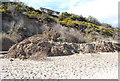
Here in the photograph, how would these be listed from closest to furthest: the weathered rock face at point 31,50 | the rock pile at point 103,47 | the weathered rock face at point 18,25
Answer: the weathered rock face at point 31,50 < the rock pile at point 103,47 < the weathered rock face at point 18,25

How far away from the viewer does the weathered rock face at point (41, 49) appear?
28.4ft

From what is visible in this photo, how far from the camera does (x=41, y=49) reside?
9.34 m

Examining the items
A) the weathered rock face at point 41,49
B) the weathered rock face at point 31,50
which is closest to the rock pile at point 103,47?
the weathered rock face at point 41,49

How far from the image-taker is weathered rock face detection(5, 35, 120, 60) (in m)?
8.65

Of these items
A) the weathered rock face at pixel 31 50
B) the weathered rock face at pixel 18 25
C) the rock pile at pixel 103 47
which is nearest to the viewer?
the weathered rock face at pixel 31 50

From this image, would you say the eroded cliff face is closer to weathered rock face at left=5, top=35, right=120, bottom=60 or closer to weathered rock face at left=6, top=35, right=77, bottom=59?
weathered rock face at left=5, top=35, right=120, bottom=60

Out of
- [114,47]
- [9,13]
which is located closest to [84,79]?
[114,47]

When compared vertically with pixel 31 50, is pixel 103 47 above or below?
below

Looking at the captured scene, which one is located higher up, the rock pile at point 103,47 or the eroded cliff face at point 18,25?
the eroded cliff face at point 18,25

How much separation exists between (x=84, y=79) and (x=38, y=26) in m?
16.4

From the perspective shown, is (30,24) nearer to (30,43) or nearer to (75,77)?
(30,43)

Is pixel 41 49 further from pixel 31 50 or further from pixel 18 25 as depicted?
pixel 18 25

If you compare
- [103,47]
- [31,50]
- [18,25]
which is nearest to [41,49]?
[31,50]

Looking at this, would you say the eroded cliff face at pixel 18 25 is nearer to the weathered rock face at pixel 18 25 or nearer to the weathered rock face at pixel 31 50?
the weathered rock face at pixel 18 25
